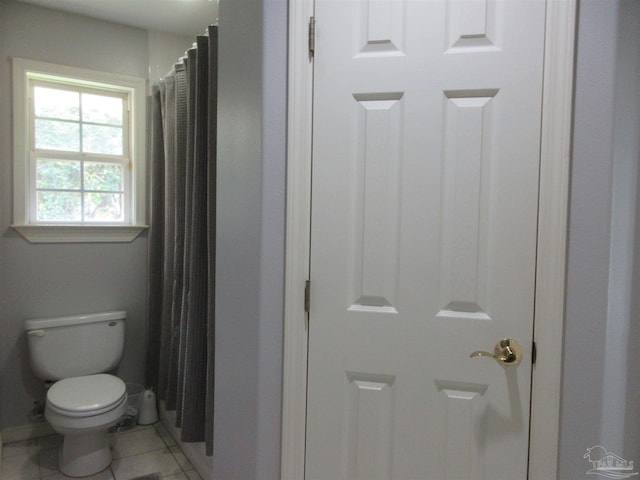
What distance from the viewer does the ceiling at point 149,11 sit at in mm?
2113

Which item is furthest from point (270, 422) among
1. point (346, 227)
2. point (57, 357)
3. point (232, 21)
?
point (57, 357)

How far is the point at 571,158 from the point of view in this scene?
101 centimetres

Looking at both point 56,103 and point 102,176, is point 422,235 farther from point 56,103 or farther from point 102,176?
point 56,103

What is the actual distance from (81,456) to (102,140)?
176 centimetres

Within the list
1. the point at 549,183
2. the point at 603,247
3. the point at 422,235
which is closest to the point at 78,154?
the point at 422,235

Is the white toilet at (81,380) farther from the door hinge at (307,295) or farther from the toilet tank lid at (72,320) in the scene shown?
the door hinge at (307,295)

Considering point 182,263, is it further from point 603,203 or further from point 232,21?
point 603,203

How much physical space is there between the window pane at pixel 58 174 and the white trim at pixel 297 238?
181 centimetres

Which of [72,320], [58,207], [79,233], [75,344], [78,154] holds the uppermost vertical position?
[78,154]

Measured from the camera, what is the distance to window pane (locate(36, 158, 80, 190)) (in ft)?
7.34

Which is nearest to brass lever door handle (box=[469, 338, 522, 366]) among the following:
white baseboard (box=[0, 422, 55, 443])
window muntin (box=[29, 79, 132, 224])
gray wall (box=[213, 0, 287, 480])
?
gray wall (box=[213, 0, 287, 480])

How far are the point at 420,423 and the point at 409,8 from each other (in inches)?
47.1

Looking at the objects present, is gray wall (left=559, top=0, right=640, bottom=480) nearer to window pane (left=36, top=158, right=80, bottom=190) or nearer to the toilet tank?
the toilet tank

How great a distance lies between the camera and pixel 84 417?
5.92ft
